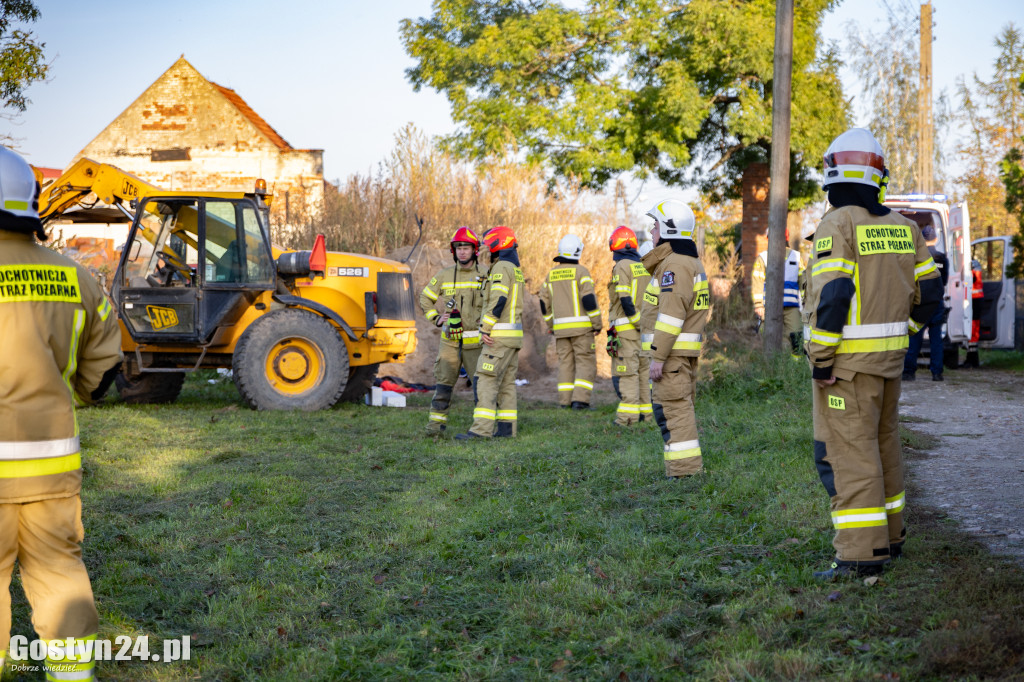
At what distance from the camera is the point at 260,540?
5422 mm

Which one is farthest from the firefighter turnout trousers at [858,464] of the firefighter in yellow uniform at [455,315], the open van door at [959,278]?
the open van door at [959,278]

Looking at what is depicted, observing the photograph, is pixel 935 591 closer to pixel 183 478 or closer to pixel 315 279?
pixel 183 478

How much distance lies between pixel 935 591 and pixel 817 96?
18.2m

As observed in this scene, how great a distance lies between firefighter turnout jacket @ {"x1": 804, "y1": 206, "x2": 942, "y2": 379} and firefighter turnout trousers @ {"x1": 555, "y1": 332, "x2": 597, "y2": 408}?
23.5 feet

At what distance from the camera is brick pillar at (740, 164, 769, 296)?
21625 millimetres

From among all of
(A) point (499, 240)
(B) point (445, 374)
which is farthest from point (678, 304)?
(B) point (445, 374)

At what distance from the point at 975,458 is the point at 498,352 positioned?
427 centimetres

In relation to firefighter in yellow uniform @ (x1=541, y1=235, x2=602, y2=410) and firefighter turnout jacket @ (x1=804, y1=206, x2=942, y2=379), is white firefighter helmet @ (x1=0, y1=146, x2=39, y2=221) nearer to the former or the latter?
firefighter turnout jacket @ (x1=804, y1=206, x2=942, y2=379)

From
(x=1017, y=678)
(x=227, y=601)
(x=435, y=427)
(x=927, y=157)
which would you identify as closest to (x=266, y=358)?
(x=435, y=427)

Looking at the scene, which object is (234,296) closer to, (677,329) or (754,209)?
(677,329)

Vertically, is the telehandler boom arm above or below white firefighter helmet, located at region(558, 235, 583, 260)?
above

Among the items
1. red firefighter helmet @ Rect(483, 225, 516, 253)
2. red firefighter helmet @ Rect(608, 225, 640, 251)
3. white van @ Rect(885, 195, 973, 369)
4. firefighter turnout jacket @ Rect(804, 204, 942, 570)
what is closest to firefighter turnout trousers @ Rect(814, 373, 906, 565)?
firefighter turnout jacket @ Rect(804, 204, 942, 570)

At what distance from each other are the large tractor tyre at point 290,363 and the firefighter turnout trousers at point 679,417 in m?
5.32

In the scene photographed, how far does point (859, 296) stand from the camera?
14.6 ft
